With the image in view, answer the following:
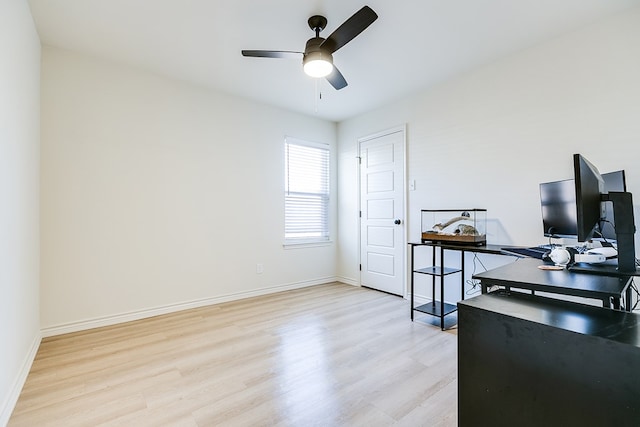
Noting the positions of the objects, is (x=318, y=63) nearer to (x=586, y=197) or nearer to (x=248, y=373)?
(x=586, y=197)

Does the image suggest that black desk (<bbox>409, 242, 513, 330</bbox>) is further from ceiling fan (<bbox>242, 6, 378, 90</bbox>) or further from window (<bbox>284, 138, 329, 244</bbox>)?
ceiling fan (<bbox>242, 6, 378, 90</bbox>)

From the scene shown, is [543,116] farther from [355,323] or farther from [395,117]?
[355,323]

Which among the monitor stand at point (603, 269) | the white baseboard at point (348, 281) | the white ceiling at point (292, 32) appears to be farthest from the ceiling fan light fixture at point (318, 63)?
the white baseboard at point (348, 281)

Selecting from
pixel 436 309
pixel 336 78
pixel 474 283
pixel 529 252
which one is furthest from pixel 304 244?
pixel 529 252

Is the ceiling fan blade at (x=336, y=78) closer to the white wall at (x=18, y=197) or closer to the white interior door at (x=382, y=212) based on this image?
the white interior door at (x=382, y=212)

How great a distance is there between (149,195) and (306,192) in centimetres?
212

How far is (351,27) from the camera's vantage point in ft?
6.59

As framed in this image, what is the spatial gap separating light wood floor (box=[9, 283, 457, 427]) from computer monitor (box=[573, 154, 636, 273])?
118 cm

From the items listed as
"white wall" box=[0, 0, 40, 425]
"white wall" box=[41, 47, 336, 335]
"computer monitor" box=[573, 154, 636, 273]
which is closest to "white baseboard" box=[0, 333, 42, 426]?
"white wall" box=[0, 0, 40, 425]

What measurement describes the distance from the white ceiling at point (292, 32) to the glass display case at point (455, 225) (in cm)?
152

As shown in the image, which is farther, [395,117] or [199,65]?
[395,117]

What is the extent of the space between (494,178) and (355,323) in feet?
6.72

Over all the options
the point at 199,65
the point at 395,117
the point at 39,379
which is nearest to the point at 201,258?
the point at 39,379

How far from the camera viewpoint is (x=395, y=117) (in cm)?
405
